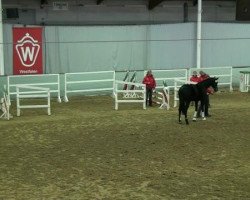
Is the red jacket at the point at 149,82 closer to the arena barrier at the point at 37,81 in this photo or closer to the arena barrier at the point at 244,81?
the arena barrier at the point at 37,81

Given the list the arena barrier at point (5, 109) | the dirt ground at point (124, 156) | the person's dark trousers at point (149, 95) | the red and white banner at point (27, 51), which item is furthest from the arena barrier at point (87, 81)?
the arena barrier at point (5, 109)

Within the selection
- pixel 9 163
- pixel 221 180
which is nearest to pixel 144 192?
pixel 221 180

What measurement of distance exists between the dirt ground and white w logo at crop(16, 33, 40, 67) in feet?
12.5

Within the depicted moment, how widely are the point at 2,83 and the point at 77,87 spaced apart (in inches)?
127

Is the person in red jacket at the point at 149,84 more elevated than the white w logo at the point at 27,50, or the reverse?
the white w logo at the point at 27,50

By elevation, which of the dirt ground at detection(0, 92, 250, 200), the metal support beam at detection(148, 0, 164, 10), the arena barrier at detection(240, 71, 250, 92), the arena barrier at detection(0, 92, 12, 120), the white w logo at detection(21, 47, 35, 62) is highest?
the metal support beam at detection(148, 0, 164, 10)

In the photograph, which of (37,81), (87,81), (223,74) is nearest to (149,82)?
(87,81)

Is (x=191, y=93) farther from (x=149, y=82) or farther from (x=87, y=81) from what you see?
(x=87, y=81)

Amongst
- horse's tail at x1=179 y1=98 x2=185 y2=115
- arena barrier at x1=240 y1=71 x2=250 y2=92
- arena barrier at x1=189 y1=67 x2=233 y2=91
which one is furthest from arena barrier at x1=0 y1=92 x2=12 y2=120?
arena barrier at x1=240 y1=71 x2=250 y2=92

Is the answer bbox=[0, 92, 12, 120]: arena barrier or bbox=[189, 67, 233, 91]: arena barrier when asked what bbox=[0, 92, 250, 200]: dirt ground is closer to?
bbox=[0, 92, 12, 120]: arena barrier

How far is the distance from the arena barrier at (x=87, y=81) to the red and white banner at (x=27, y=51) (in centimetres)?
130

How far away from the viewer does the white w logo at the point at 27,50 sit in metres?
20.0

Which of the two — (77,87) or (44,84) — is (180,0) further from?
(44,84)

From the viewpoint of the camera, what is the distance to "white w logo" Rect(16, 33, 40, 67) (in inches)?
786
